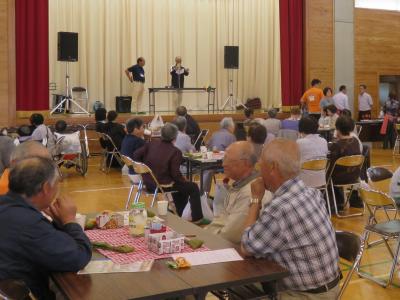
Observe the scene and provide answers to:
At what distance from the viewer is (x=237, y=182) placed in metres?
3.48

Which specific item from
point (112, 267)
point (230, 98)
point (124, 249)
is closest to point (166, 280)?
point (112, 267)

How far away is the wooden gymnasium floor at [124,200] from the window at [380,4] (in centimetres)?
517

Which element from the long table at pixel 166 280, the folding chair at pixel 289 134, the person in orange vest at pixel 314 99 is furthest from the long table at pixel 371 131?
the long table at pixel 166 280

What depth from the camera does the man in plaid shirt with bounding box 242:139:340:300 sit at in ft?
8.54

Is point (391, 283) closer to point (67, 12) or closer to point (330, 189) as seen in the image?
point (330, 189)

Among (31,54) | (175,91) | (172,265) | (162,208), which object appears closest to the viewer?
(172,265)

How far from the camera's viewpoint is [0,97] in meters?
11.8

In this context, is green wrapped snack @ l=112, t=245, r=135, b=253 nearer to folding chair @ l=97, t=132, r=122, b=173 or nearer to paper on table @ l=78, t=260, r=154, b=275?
paper on table @ l=78, t=260, r=154, b=275

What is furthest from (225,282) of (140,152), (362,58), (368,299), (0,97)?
(362,58)

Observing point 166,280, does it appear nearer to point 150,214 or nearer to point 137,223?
point 137,223

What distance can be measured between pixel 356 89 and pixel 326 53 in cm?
149

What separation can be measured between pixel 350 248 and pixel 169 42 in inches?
536

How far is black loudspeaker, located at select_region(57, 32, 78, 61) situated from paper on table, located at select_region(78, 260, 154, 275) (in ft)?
36.4

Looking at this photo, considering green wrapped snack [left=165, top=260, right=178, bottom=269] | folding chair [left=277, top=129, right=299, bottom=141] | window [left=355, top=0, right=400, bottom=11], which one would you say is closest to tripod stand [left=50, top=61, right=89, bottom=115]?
folding chair [left=277, top=129, right=299, bottom=141]
